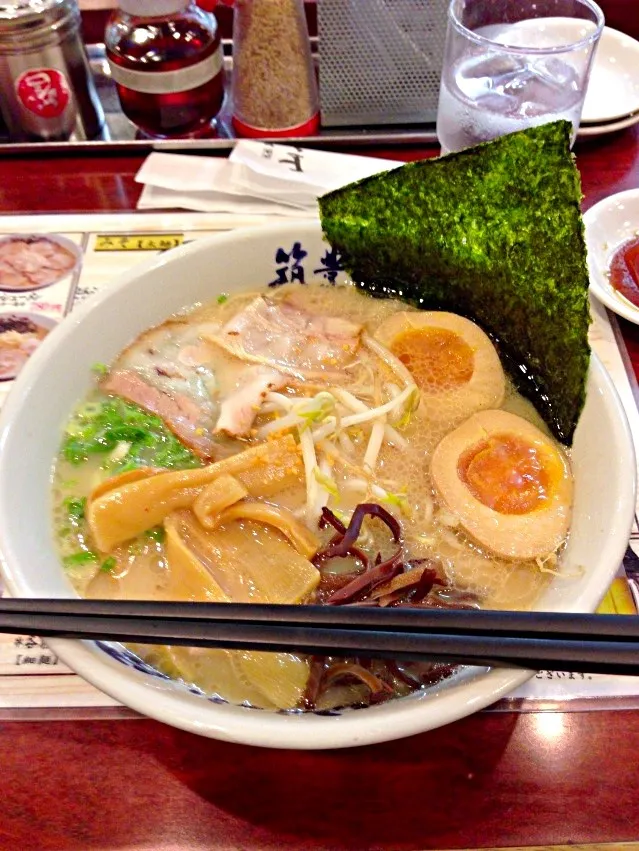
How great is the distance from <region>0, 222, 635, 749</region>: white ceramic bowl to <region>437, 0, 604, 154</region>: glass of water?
2.05 ft

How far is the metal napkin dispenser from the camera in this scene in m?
1.95

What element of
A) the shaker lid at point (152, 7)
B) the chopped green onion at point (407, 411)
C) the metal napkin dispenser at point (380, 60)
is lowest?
the chopped green onion at point (407, 411)

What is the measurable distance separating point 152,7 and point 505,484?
161 centimetres

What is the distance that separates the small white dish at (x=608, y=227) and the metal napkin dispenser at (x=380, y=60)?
662 millimetres

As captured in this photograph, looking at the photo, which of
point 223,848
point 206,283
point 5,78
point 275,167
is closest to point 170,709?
point 223,848

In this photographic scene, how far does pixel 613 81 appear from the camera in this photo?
222cm

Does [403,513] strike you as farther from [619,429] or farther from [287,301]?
[287,301]

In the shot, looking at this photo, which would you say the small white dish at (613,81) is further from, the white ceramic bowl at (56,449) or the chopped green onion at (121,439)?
the chopped green onion at (121,439)

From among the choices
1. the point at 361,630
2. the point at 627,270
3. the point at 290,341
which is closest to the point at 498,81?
the point at 627,270

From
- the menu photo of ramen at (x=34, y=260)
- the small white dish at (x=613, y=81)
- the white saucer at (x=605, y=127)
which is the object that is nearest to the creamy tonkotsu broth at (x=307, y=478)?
the menu photo of ramen at (x=34, y=260)

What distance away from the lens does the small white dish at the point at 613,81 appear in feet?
6.91

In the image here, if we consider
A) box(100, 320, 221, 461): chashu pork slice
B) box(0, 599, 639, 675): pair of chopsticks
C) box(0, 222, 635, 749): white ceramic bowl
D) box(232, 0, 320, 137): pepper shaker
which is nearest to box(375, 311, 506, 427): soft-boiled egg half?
box(0, 222, 635, 749): white ceramic bowl

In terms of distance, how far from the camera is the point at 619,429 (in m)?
1.11

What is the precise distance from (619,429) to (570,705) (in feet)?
1.45
